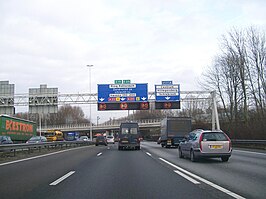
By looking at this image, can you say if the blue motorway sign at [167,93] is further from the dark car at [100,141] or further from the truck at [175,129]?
the dark car at [100,141]

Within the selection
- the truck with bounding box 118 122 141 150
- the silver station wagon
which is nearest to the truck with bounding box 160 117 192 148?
the truck with bounding box 118 122 141 150

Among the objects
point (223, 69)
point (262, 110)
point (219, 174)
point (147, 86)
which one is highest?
point (223, 69)

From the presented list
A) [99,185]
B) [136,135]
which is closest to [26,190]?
[99,185]

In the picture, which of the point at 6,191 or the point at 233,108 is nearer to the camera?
the point at 6,191

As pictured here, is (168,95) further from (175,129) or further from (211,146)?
(211,146)

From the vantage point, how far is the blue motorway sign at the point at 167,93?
39.6m

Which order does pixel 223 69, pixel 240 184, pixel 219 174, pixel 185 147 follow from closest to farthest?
pixel 240 184
pixel 219 174
pixel 185 147
pixel 223 69

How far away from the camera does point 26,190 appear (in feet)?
25.9

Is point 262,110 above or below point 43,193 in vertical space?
above

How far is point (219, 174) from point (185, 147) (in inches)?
255

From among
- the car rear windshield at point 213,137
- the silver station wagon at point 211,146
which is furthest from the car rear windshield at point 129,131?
the car rear windshield at point 213,137

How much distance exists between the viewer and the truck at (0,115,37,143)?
33.6 m

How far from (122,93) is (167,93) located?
5.76 meters

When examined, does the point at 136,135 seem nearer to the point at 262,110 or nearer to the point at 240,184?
the point at 262,110
